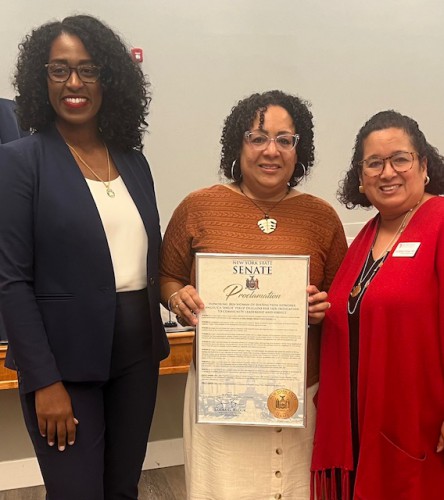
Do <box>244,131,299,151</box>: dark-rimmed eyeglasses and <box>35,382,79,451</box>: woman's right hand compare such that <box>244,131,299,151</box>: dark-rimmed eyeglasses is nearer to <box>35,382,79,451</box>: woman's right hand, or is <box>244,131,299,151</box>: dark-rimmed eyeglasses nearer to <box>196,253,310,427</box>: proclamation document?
<box>196,253,310,427</box>: proclamation document

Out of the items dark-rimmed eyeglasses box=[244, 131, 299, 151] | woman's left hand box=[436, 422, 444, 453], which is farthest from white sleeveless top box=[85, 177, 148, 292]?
woman's left hand box=[436, 422, 444, 453]

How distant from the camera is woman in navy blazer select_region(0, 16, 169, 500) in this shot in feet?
4.01

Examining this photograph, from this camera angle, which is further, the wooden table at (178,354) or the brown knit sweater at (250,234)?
the wooden table at (178,354)

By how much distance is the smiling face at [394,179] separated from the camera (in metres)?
1.37

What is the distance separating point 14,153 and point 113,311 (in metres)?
0.44

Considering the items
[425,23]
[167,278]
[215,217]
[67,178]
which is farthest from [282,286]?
[425,23]

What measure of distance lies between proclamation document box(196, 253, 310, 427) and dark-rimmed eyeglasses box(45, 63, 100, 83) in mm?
537

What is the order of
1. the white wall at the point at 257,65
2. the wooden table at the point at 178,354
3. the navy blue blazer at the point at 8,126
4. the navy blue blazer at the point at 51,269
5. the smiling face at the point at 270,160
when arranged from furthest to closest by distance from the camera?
the white wall at the point at 257,65
the wooden table at the point at 178,354
the navy blue blazer at the point at 8,126
the smiling face at the point at 270,160
the navy blue blazer at the point at 51,269

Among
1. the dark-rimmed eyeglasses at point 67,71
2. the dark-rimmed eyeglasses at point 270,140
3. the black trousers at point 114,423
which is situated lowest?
the black trousers at point 114,423

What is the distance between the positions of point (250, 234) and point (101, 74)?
0.57 m

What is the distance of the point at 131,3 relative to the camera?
8.68 ft

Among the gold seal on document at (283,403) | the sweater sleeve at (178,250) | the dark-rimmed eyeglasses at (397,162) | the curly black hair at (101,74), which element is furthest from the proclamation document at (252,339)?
the curly black hair at (101,74)

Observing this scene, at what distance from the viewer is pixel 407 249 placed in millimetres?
1304

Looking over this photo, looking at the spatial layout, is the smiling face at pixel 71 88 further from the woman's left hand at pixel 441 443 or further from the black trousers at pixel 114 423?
the woman's left hand at pixel 441 443
